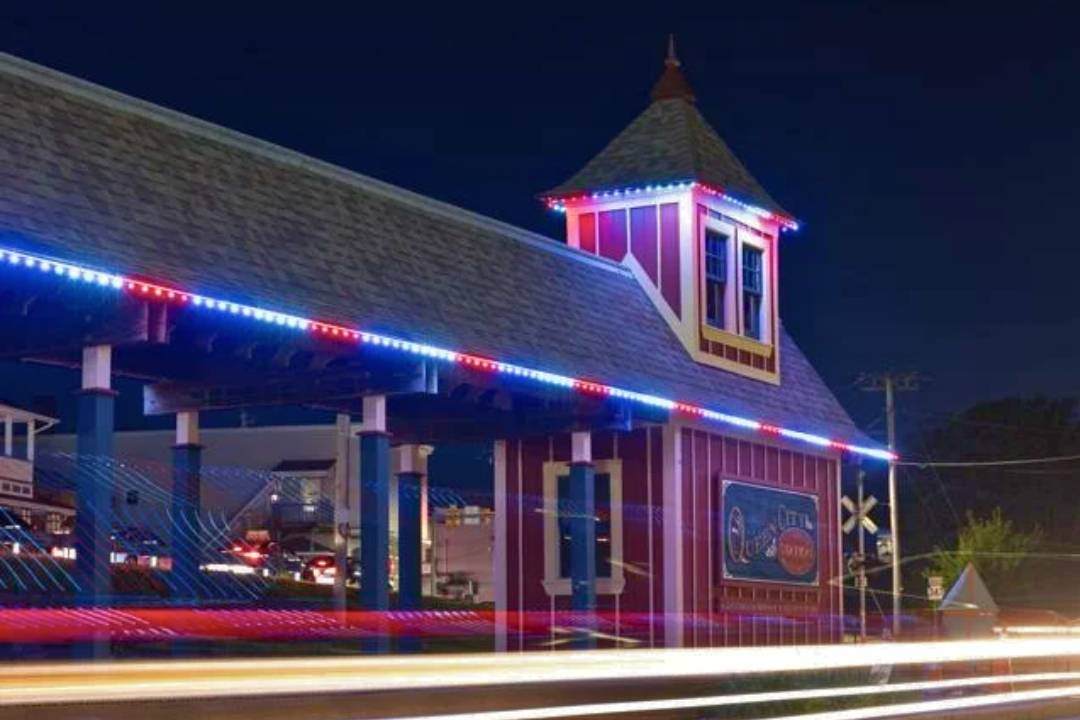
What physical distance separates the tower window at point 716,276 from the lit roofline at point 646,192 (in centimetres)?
66

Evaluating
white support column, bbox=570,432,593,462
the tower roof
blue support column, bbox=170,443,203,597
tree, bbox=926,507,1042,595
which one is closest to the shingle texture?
the tower roof

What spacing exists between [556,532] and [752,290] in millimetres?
5704

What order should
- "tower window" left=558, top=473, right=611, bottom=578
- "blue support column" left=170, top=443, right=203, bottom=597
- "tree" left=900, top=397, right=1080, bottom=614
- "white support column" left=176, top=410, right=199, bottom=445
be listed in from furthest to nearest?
"tree" left=900, top=397, right=1080, bottom=614
"tower window" left=558, top=473, right=611, bottom=578
"white support column" left=176, top=410, right=199, bottom=445
"blue support column" left=170, top=443, right=203, bottom=597

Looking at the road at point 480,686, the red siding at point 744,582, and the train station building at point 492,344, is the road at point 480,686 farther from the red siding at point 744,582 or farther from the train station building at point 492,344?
the red siding at point 744,582

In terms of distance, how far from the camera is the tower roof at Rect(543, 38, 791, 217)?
28844mm

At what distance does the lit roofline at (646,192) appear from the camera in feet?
93.4

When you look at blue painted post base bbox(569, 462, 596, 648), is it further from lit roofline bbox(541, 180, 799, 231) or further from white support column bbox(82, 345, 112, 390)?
white support column bbox(82, 345, 112, 390)

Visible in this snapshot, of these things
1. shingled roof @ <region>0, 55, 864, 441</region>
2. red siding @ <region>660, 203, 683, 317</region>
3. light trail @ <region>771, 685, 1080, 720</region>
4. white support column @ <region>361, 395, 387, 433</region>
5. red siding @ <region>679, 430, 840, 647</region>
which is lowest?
light trail @ <region>771, 685, 1080, 720</region>

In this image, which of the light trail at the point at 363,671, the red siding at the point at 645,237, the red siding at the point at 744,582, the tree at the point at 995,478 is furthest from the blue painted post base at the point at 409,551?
the tree at the point at 995,478

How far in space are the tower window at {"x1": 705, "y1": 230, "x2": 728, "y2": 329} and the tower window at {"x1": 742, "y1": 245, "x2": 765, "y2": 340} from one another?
756 millimetres

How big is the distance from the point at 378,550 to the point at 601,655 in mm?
4125

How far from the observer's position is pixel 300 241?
805 inches

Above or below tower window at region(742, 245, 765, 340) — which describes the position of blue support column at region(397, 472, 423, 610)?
below

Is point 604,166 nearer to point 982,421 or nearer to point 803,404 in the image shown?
point 803,404
